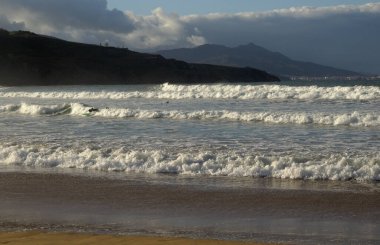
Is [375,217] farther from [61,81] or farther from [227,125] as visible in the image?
[61,81]

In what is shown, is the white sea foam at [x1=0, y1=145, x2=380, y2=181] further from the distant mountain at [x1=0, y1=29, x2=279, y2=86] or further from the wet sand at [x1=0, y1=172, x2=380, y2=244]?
the distant mountain at [x1=0, y1=29, x2=279, y2=86]

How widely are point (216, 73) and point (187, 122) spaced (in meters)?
103

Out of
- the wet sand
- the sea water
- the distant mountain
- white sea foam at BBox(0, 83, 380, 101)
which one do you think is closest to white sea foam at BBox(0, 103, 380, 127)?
the sea water

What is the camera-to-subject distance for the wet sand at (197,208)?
24.8 ft

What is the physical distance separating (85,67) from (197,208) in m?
108

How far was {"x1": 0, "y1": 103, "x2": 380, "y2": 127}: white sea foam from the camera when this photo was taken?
68.1ft

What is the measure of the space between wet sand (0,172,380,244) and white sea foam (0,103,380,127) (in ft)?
34.2

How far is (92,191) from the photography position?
10.4 metres

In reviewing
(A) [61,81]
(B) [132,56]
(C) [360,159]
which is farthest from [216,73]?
(C) [360,159]

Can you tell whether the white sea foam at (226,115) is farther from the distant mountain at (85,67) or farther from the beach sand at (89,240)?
the distant mountain at (85,67)

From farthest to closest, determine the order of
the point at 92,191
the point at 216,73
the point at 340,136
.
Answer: the point at 216,73 < the point at 340,136 < the point at 92,191

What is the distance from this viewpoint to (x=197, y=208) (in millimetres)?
8992

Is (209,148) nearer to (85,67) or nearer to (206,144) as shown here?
(206,144)

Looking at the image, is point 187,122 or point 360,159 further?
point 187,122
